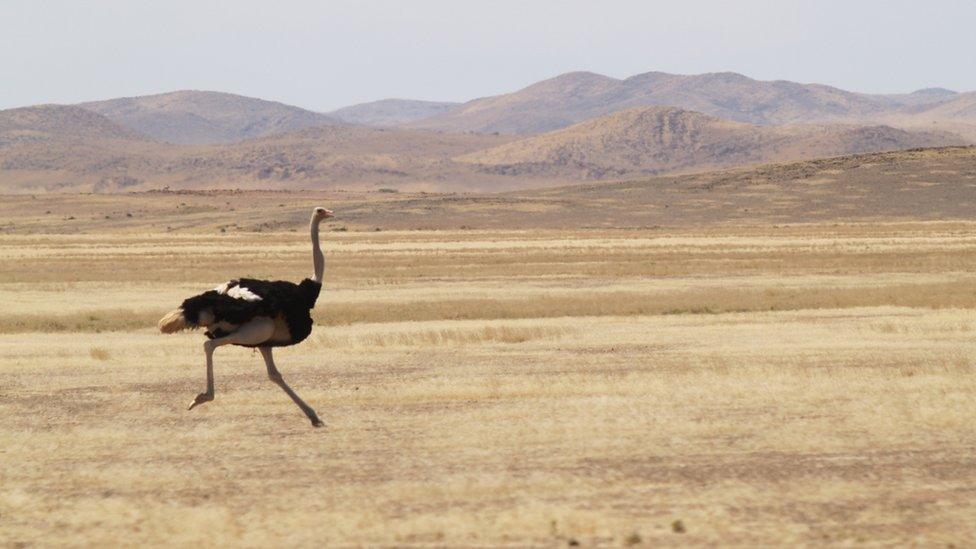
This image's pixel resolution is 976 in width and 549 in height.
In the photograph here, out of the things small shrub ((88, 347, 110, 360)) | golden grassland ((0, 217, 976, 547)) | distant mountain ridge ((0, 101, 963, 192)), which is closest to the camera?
golden grassland ((0, 217, 976, 547))

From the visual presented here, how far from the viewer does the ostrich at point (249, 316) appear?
11.9m

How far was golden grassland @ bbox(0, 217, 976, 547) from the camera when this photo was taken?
8602 mm

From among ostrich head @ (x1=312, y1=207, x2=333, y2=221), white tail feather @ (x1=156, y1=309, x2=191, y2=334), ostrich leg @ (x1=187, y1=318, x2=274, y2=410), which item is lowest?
ostrich leg @ (x1=187, y1=318, x2=274, y2=410)

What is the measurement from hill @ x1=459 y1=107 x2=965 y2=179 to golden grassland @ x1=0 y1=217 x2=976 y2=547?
13824 cm

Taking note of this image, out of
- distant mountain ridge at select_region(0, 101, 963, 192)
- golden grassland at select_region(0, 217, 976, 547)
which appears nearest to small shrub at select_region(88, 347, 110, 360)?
golden grassland at select_region(0, 217, 976, 547)

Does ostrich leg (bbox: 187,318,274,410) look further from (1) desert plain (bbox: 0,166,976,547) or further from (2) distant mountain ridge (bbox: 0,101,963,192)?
(2) distant mountain ridge (bbox: 0,101,963,192)

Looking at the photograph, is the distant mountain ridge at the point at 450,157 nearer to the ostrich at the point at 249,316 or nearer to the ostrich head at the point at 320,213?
the ostrich head at the point at 320,213

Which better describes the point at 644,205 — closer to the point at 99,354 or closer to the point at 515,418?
the point at 99,354

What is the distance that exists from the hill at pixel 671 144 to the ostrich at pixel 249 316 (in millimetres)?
148621

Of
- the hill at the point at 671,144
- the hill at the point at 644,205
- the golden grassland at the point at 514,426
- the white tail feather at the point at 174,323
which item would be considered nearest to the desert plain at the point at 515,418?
the golden grassland at the point at 514,426

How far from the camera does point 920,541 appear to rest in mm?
7969

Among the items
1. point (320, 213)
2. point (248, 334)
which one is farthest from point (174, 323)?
point (320, 213)

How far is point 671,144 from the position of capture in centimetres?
18262

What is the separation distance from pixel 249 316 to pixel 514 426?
2533mm
